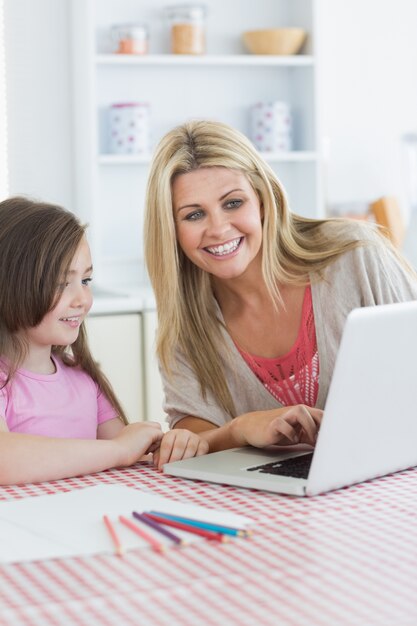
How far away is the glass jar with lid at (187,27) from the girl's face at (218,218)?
5.45 ft

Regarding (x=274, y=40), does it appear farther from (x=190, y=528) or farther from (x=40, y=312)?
(x=190, y=528)

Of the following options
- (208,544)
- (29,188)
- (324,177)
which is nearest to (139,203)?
(29,188)

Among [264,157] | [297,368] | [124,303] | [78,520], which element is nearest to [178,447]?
[78,520]

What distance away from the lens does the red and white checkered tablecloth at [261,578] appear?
3.24ft

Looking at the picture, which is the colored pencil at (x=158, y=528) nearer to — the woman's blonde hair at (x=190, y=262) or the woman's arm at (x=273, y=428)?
the woman's arm at (x=273, y=428)

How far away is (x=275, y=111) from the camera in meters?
3.65

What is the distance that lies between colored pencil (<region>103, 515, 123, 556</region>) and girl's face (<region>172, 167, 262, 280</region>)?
2.61 ft

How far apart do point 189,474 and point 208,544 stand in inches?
12.2

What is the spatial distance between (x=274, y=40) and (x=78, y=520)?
104 inches

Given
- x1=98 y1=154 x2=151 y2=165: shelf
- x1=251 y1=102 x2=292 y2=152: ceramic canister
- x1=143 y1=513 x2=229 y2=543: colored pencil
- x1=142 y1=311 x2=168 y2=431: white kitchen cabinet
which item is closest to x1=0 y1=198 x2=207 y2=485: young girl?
x1=143 y1=513 x2=229 y2=543: colored pencil

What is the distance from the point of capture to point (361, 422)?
1.37 metres

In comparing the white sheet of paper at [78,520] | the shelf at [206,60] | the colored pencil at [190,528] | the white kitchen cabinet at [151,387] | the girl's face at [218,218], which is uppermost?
the shelf at [206,60]

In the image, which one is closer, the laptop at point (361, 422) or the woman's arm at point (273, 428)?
the laptop at point (361, 422)

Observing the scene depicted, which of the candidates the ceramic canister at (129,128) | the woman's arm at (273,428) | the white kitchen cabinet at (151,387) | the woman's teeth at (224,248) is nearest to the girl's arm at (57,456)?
the woman's arm at (273,428)
